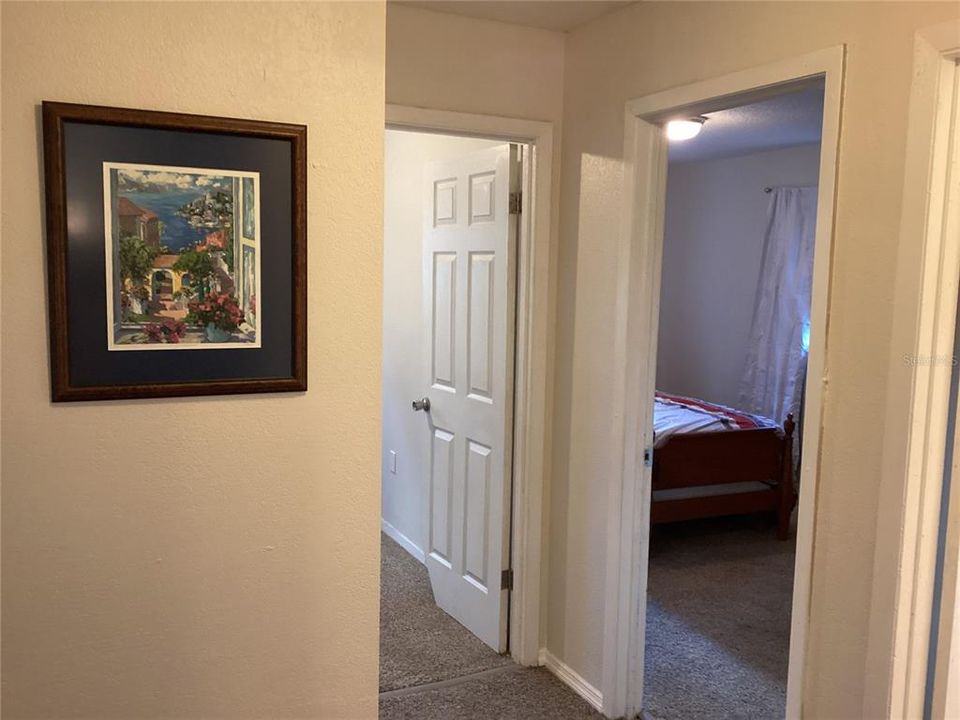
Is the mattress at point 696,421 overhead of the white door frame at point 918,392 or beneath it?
beneath

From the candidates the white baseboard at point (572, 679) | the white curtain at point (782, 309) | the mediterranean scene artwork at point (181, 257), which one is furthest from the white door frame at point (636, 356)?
the white curtain at point (782, 309)

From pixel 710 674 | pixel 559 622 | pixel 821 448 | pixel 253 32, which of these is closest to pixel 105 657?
pixel 253 32

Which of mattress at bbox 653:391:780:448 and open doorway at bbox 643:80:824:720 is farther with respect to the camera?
mattress at bbox 653:391:780:448

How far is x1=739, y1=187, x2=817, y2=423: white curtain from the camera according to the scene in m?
5.31

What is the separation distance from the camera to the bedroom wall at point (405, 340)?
150 inches

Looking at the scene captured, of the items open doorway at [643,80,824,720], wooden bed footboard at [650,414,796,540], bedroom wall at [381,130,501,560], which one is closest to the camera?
open doorway at [643,80,824,720]

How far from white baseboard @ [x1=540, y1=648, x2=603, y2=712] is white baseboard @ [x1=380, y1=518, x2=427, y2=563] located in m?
1.09

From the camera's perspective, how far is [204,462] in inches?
57.4

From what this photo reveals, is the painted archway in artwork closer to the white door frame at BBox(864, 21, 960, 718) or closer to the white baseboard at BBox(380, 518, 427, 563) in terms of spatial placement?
the white door frame at BBox(864, 21, 960, 718)

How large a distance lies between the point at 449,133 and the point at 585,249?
0.60 m

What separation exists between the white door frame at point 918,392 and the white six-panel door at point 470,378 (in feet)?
4.82

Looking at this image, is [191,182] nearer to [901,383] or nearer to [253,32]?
[253,32]

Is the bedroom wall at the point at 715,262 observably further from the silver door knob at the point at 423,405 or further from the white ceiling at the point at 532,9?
the white ceiling at the point at 532,9

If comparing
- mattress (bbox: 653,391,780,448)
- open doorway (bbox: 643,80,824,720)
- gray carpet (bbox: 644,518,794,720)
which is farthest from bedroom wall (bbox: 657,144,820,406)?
gray carpet (bbox: 644,518,794,720)
